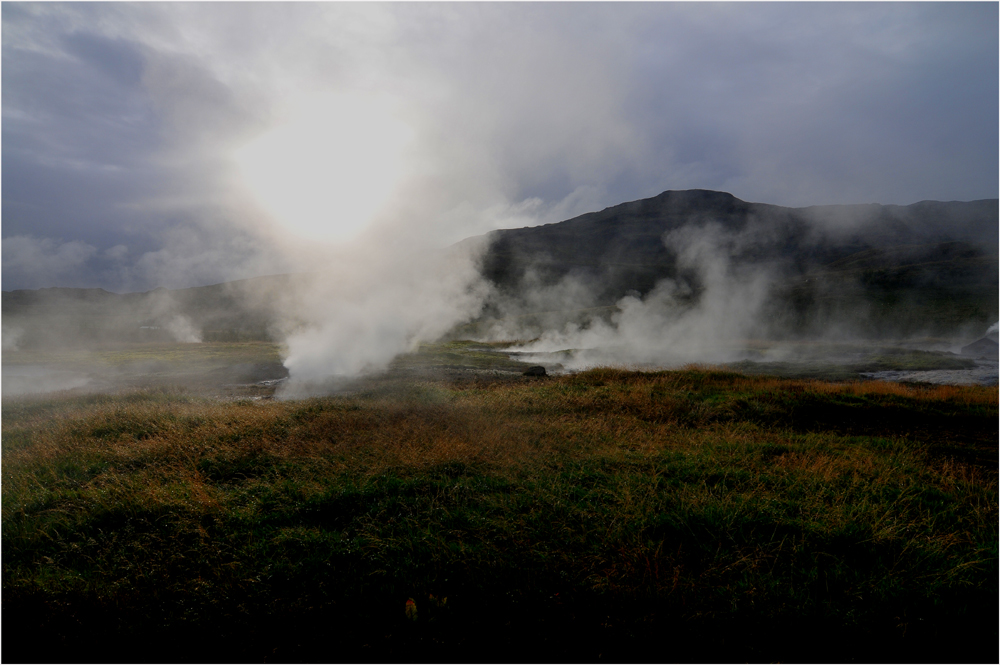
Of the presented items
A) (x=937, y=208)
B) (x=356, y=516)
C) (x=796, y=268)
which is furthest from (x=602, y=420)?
(x=937, y=208)

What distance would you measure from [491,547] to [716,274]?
12536 cm

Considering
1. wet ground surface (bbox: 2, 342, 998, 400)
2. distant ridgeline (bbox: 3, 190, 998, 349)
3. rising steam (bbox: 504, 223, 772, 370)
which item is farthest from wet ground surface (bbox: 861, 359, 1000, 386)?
distant ridgeline (bbox: 3, 190, 998, 349)

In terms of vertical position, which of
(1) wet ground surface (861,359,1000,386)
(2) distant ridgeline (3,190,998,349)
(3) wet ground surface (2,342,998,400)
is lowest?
(1) wet ground surface (861,359,1000,386)

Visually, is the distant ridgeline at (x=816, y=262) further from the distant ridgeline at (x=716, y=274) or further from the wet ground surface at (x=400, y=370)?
the wet ground surface at (x=400, y=370)

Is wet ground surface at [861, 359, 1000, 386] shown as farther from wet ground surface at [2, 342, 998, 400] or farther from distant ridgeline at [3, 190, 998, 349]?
distant ridgeline at [3, 190, 998, 349]

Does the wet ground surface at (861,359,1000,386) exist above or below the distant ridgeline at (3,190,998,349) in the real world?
below

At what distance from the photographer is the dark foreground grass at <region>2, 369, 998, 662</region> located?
4.44 metres

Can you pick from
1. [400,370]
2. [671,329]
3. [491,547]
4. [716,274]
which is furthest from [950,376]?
[716,274]

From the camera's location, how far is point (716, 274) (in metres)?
116

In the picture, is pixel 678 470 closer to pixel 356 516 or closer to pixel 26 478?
pixel 356 516

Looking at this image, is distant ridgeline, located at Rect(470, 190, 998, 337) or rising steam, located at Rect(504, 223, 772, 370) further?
distant ridgeline, located at Rect(470, 190, 998, 337)

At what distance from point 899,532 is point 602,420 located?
23.0 feet

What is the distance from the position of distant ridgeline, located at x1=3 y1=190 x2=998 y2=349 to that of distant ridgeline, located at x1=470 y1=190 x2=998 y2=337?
0.42 metres

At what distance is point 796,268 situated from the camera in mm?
127688
